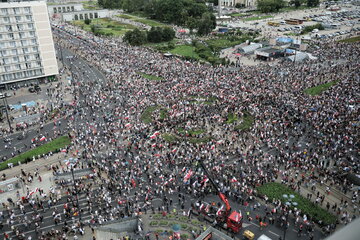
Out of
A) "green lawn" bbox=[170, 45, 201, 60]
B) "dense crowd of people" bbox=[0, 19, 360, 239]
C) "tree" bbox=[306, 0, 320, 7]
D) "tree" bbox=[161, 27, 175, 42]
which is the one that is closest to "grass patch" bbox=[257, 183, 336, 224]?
"dense crowd of people" bbox=[0, 19, 360, 239]

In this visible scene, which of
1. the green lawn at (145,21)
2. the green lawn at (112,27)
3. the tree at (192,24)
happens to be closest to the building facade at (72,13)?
the green lawn at (145,21)

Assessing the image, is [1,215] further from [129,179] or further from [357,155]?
[357,155]

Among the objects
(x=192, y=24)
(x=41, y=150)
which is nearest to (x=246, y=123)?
(x=41, y=150)

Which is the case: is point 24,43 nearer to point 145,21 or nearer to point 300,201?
point 300,201

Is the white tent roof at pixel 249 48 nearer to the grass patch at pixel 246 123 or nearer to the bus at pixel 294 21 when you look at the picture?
the grass patch at pixel 246 123

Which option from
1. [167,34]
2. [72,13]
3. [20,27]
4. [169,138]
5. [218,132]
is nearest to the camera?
[169,138]
